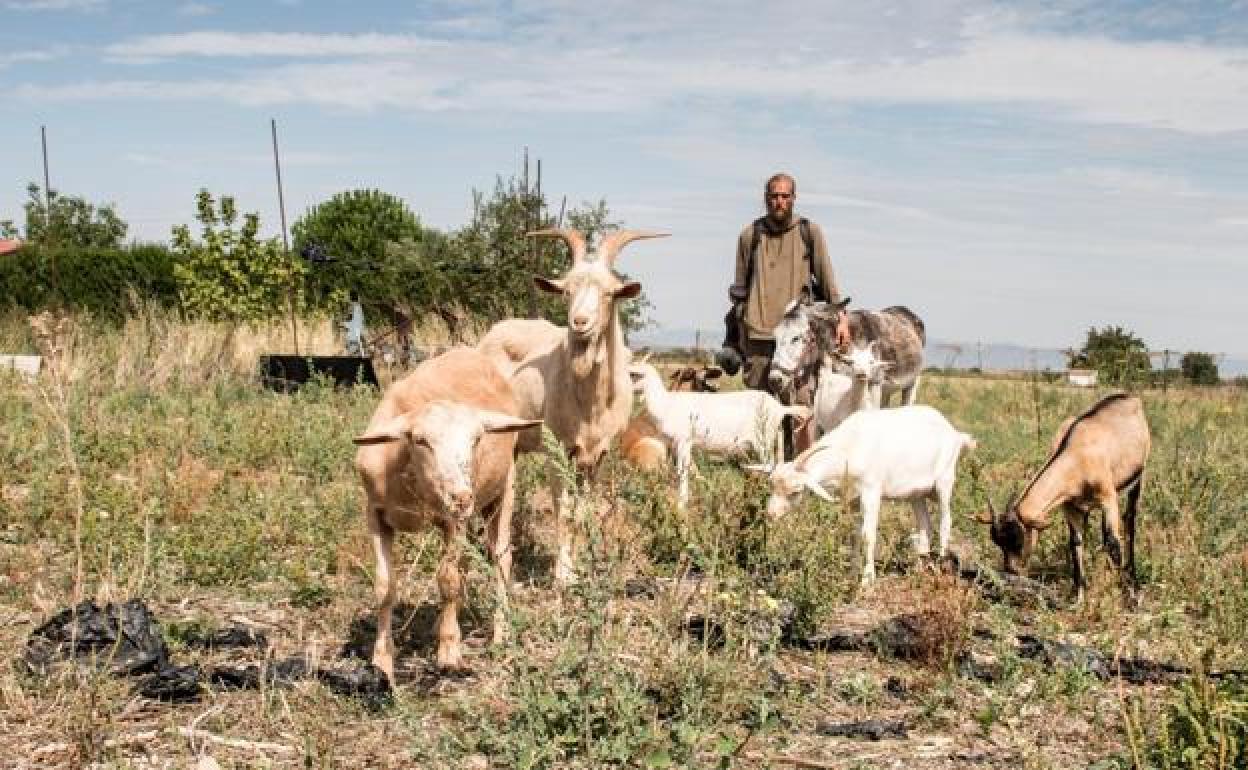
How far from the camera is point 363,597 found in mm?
7406

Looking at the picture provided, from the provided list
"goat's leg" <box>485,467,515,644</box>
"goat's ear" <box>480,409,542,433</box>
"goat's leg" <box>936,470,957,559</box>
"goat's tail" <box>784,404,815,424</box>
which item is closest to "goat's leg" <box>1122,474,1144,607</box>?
"goat's leg" <box>936,470,957,559</box>

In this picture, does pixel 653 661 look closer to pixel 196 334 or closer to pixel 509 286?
pixel 196 334

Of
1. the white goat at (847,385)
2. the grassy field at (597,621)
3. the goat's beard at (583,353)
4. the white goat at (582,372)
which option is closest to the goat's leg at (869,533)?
the grassy field at (597,621)

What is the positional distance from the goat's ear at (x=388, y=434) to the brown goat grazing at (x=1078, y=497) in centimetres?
395

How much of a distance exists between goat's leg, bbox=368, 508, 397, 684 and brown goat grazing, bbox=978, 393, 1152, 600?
3.87m

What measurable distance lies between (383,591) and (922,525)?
4460 millimetres

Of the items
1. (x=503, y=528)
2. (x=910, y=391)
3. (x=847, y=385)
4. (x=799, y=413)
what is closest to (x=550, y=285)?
(x=503, y=528)

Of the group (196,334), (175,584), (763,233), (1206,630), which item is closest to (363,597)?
(175,584)

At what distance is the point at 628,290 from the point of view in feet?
26.7

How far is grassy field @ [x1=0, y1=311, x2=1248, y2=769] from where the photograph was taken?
479 cm

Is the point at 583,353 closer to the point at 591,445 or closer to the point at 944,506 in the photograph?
the point at 591,445

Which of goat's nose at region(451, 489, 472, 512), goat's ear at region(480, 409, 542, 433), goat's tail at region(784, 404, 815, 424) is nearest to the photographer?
goat's nose at region(451, 489, 472, 512)

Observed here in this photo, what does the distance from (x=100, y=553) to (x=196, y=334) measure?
11676 mm

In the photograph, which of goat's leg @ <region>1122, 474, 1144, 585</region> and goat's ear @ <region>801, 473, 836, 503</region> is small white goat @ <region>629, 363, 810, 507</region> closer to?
goat's ear @ <region>801, 473, 836, 503</region>
